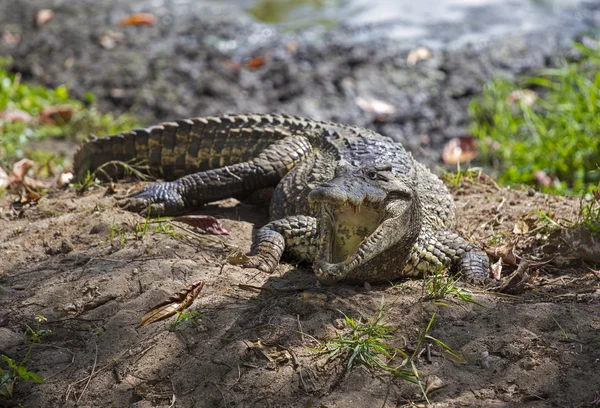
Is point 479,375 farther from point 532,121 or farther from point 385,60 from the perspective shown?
point 385,60

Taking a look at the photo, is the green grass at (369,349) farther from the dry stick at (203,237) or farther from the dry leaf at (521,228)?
the dry leaf at (521,228)

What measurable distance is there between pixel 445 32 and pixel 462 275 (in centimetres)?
678

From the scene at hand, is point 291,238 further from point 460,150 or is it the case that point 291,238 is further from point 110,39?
point 110,39

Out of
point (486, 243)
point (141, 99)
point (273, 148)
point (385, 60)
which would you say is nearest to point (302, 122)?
point (273, 148)

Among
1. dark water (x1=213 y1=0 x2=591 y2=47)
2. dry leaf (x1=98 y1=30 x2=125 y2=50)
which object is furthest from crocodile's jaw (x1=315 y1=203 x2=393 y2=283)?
dry leaf (x1=98 y1=30 x2=125 y2=50)

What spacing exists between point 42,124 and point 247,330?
5.12 meters

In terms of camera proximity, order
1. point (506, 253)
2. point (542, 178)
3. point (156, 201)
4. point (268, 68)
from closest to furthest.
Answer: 1. point (506, 253)
2. point (156, 201)
3. point (542, 178)
4. point (268, 68)

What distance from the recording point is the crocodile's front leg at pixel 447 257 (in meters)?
3.85

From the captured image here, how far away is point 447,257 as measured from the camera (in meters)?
4.04

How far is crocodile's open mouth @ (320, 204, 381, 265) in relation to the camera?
3.40 meters

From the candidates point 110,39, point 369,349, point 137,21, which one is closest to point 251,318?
point 369,349

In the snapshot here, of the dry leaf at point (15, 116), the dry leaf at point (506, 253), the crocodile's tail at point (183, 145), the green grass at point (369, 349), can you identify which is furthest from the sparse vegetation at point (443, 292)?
the dry leaf at point (15, 116)

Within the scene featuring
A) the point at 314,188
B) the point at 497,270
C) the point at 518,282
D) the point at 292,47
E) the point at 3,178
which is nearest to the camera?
the point at 314,188

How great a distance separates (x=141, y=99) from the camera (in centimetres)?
823
